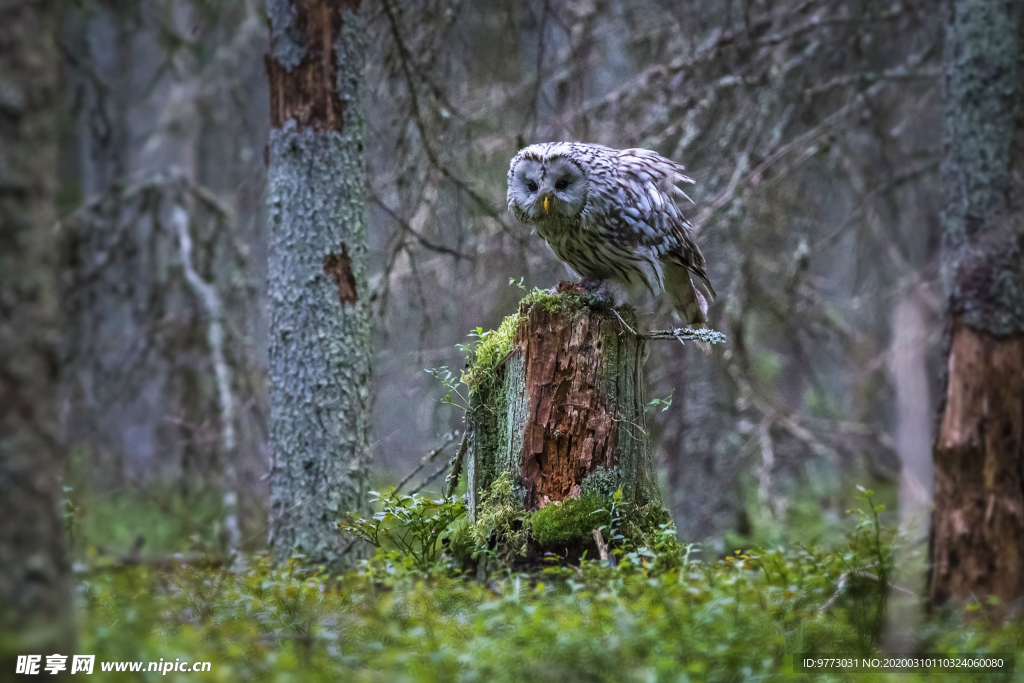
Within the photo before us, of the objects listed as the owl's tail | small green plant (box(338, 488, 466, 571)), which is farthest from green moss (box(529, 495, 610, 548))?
the owl's tail

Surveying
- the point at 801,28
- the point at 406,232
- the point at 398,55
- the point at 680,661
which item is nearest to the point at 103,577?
the point at 680,661

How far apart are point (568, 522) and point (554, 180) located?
1936 millimetres

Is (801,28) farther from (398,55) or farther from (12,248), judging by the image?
(12,248)

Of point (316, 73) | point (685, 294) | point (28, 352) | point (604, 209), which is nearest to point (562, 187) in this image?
point (604, 209)

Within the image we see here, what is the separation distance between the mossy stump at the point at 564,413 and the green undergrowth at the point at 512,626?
1.24 ft

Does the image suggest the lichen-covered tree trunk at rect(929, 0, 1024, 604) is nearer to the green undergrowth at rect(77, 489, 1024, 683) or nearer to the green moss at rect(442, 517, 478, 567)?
the green undergrowth at rect(77, 489, 1024, 683)

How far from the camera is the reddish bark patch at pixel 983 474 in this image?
19.8 ft

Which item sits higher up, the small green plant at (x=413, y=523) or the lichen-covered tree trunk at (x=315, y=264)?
the lichen-covered tree trunk at (x=315, y=264)

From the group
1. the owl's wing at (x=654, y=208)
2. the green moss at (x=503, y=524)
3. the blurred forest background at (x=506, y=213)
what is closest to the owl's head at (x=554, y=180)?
the owl's wing at (x=654, y=208)

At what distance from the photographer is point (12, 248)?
6.01 ft

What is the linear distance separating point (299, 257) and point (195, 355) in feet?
11.4

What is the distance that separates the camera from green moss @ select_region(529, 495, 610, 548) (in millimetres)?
3707

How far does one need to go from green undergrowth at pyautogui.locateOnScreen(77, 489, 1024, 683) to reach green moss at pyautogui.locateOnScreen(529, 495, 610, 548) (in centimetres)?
17

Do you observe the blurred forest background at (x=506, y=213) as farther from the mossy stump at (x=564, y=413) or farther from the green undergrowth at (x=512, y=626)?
the green undergrowth at (x=512, y=626)
